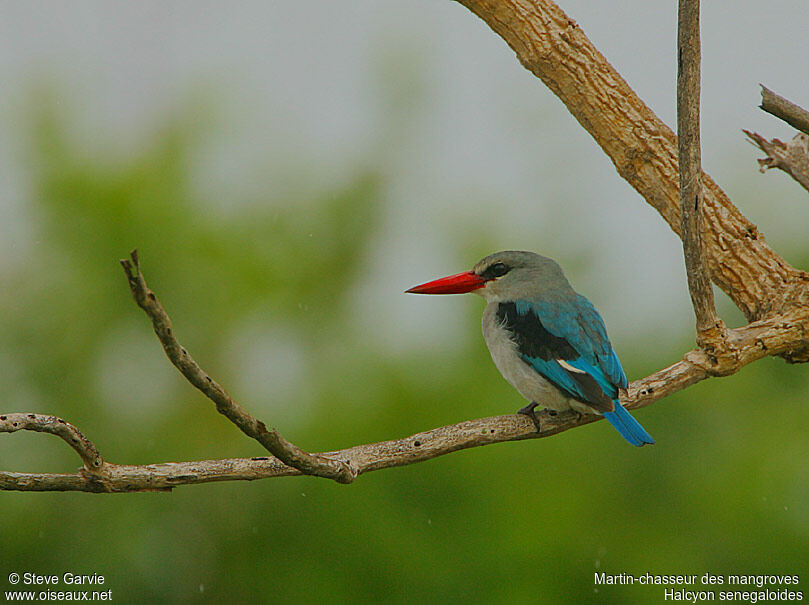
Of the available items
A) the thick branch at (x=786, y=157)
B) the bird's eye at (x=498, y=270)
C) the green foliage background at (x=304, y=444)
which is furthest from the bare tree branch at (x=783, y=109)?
the green foliage background at (x=304, y=444)

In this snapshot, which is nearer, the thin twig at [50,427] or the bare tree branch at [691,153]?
the thin twig at [50,427]

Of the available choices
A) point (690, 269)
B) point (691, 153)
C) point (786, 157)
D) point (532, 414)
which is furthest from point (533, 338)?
point (786, 157)

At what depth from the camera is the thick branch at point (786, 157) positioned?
274 centimetres

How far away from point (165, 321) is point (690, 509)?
4587mm

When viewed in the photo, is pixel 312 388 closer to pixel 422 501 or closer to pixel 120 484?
pixel 422 501

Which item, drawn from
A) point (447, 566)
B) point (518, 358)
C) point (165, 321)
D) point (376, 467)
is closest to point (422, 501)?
point (447, 566)

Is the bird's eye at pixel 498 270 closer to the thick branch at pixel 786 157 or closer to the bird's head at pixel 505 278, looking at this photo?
the bird's head at pixel 505 278

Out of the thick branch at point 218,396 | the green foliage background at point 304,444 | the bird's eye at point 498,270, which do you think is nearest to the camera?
the thick branch at point 218,396

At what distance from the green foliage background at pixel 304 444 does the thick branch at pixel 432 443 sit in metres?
2.74

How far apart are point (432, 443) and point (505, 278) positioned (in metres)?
0.86

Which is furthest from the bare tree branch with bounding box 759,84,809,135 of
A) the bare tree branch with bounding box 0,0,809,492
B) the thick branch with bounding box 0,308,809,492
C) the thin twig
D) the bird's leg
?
the thin twig

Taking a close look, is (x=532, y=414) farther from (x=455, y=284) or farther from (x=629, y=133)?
(x=629, y=133)

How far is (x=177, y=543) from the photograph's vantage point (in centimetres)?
528

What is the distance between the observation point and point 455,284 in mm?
2848
